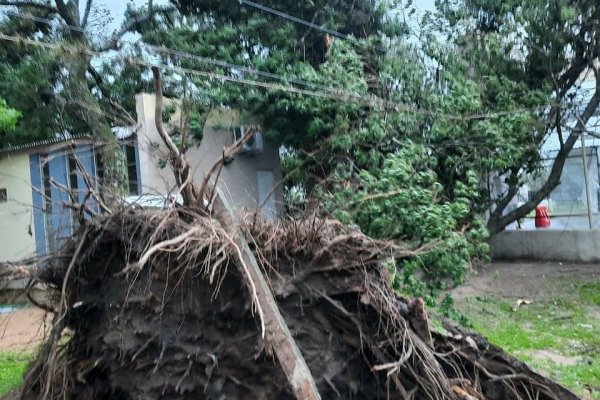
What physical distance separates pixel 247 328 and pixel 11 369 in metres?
6.29

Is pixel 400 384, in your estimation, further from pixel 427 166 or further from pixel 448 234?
pixel 427 166

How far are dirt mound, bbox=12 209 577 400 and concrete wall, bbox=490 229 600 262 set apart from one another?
9458mm

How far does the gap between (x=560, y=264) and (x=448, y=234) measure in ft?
25.4

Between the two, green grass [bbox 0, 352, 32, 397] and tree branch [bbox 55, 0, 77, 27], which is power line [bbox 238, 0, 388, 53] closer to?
tree branch [bbox 55, 0, 77, 27]

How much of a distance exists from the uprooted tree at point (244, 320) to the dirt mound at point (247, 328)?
0.01 m

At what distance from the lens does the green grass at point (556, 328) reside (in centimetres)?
866

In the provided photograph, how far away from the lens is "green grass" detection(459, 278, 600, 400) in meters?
8.66

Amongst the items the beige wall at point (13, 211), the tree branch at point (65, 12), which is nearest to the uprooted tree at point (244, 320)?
the beige wall at point (13, 211)

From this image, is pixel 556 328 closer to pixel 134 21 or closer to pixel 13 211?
pixel 134 21

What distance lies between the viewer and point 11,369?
1037 cm

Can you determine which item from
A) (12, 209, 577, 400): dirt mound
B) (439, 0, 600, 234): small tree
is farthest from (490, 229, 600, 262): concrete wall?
(12, 209, 577, 400): dirt mound

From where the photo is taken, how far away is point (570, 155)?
15836 millimetres

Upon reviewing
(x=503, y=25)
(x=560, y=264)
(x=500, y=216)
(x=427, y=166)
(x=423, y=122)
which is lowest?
(x=560, y=264)

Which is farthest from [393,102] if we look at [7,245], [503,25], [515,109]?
[7,245]
